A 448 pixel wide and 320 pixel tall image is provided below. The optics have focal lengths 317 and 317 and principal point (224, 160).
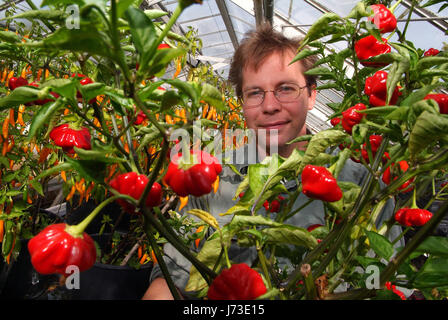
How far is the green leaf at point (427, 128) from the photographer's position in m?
0.27

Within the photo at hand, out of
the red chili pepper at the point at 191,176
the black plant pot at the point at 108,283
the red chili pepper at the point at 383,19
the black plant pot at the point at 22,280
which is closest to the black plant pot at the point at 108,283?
the black plant pot at the point at 108,283

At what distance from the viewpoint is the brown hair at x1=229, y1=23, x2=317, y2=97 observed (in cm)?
120

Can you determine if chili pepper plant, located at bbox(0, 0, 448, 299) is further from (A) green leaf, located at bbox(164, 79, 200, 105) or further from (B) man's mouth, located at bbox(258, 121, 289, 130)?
(B) man's mouth, located at bbox(258, 121, 289, 130)

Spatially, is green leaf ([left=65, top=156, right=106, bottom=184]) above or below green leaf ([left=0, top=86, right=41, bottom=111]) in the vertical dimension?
below

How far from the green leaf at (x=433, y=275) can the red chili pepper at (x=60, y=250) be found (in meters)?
0.35

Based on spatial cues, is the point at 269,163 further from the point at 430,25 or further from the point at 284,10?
the point at 284,10

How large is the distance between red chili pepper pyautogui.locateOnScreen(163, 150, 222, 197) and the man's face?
76cm

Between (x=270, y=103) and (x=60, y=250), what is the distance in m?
0.91

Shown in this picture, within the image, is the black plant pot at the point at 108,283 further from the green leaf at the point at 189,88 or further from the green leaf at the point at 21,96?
the green leaf at the point at 189,88

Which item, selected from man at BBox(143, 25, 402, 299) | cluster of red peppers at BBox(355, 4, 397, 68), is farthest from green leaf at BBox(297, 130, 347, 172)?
man at BBox(143, 25, 402, 299)

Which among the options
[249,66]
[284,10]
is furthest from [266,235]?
[284,10]

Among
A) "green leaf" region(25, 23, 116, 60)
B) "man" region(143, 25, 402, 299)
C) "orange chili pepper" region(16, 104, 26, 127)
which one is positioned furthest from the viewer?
"man" region(143, 25, 402, 299)
